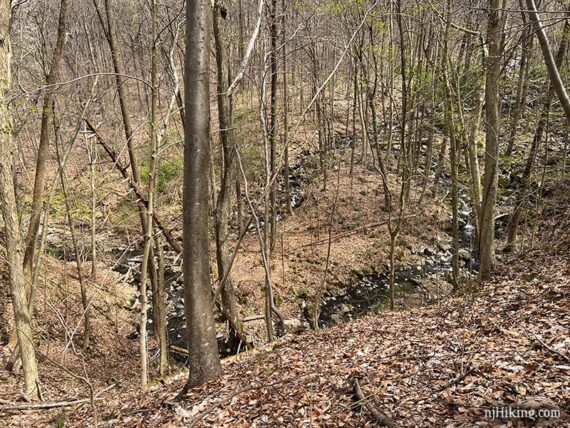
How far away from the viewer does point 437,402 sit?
3.14 metres

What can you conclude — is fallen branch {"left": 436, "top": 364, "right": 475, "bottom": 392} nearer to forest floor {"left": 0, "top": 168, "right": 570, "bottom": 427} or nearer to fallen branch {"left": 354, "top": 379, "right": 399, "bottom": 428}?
forest floor {"left": 0, "top": 168, "right": 570, "bottom": 427}

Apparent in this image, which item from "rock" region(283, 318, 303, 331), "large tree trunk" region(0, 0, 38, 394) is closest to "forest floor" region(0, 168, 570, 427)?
"large tree trunk" region(0, 0, 38, 394)

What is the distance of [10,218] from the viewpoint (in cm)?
603

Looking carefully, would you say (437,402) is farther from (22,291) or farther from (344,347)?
(22,291)

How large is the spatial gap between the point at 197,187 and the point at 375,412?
266cm

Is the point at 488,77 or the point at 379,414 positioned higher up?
the point at 488,77

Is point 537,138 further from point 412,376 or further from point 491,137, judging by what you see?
point 412,376

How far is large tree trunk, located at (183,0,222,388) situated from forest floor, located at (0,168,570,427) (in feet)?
1.92

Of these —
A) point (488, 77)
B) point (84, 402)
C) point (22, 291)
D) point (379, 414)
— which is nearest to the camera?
point (379, 414)

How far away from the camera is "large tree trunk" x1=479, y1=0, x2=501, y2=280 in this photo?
22.6 feet

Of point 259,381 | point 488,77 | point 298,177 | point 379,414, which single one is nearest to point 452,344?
point 379,414

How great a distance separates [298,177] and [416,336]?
1615 centimetres

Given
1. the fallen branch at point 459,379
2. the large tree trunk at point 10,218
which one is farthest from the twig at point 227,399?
the large tree trunk at point 10,218

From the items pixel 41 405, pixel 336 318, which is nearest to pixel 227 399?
pixel 41 405
